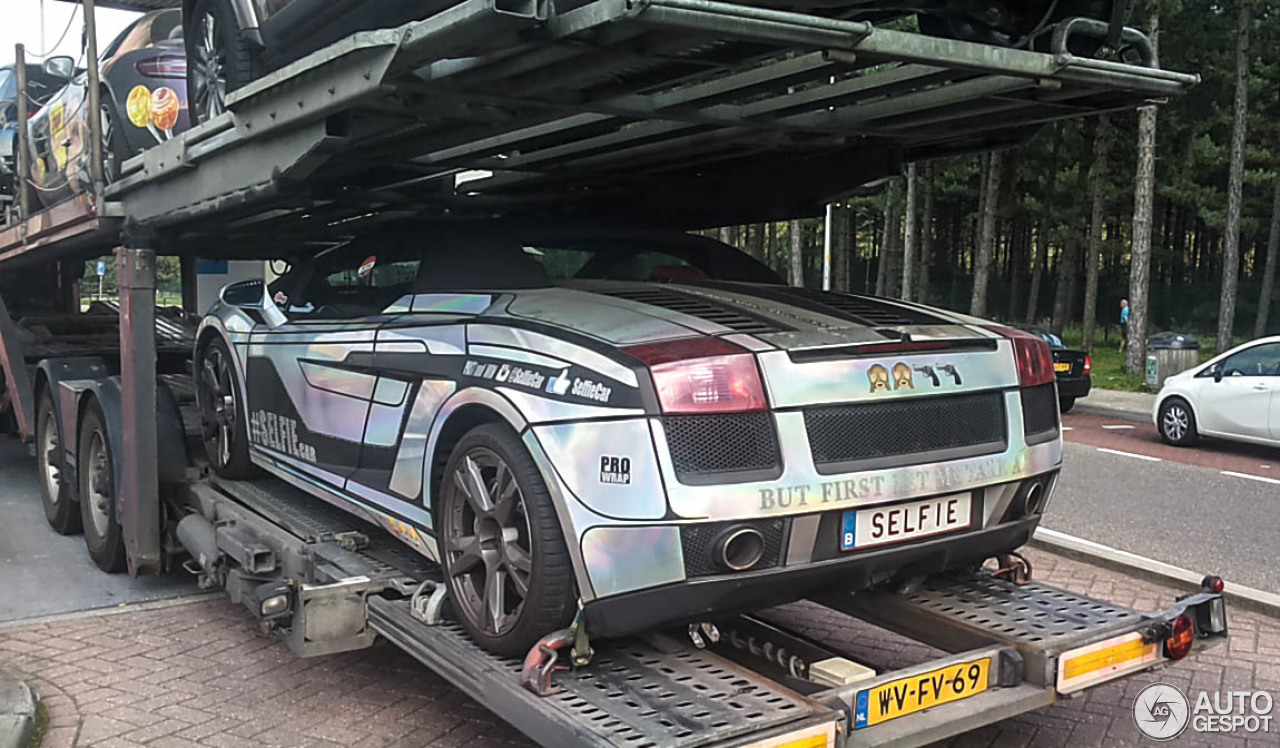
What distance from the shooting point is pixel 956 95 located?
359 centimetres

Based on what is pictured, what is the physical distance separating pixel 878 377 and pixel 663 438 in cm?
78

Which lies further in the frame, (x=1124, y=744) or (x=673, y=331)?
(x=1124, y=744)

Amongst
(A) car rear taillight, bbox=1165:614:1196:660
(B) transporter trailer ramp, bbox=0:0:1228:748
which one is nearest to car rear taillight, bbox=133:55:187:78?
(B) transporter trailer ramp, bbox=0:0:1228:748

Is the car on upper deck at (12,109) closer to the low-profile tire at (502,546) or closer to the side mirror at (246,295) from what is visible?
the side mirror at (246,295)

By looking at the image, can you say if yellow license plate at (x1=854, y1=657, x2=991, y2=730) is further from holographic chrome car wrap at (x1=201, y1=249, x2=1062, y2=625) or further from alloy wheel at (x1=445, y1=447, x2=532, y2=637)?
alloy wheel at (x1=445, y1=447, x2=532, y2=637)

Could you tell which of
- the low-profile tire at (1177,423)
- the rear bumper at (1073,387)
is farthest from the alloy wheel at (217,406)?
the rear bumper at (1073,387)

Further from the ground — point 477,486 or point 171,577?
point 477,486

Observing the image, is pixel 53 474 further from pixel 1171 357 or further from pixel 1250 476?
pixel 1171 357

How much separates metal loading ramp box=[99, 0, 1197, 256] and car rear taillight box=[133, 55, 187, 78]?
6.20 feet

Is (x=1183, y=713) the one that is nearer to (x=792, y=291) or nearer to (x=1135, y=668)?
(x=1135, y=668)

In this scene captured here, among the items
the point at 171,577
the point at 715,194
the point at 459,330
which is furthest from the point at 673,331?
the point at 171,577

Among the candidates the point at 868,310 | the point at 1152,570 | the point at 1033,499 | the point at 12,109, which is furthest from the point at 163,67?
the point at 1152,570

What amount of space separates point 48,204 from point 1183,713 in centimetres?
778

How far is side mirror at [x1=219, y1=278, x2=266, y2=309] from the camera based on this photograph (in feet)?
18.9
